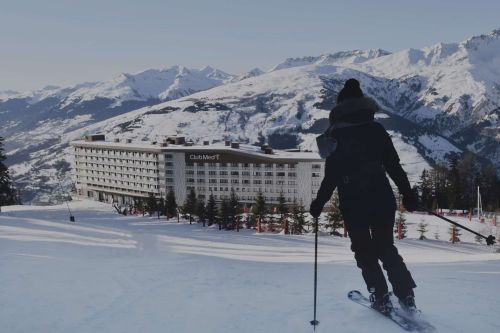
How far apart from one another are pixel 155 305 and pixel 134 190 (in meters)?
116

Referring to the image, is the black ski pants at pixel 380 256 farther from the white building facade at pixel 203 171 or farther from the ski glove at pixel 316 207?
the white building facade at pixel 203 171

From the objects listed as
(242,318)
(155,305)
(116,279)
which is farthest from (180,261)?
(242,318)

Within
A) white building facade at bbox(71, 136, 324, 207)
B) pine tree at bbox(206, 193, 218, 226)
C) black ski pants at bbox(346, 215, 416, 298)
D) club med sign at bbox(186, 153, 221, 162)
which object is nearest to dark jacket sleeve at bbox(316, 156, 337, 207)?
black ski pants at bbox(346, 215, 416, 298)

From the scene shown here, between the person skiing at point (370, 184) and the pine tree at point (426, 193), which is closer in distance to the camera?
the person skiing at point (370, 184)

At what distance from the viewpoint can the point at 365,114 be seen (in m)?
6.09

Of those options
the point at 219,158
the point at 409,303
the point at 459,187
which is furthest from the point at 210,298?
the point at 219,158

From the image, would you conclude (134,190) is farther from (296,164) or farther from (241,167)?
(296,164)

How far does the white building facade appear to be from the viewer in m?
97.9

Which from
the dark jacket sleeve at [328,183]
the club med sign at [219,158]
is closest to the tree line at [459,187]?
the club med sign at [219,158]

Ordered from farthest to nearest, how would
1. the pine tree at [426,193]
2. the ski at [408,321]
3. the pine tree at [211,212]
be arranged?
the pine tree at [426,193], the pine tree at [211,212], the ski at [408,321]

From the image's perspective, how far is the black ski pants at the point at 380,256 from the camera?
6059mm

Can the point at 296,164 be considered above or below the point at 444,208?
above

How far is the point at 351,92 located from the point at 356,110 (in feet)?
0.99

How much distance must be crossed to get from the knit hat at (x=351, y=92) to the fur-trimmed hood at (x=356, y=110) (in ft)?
0.28
